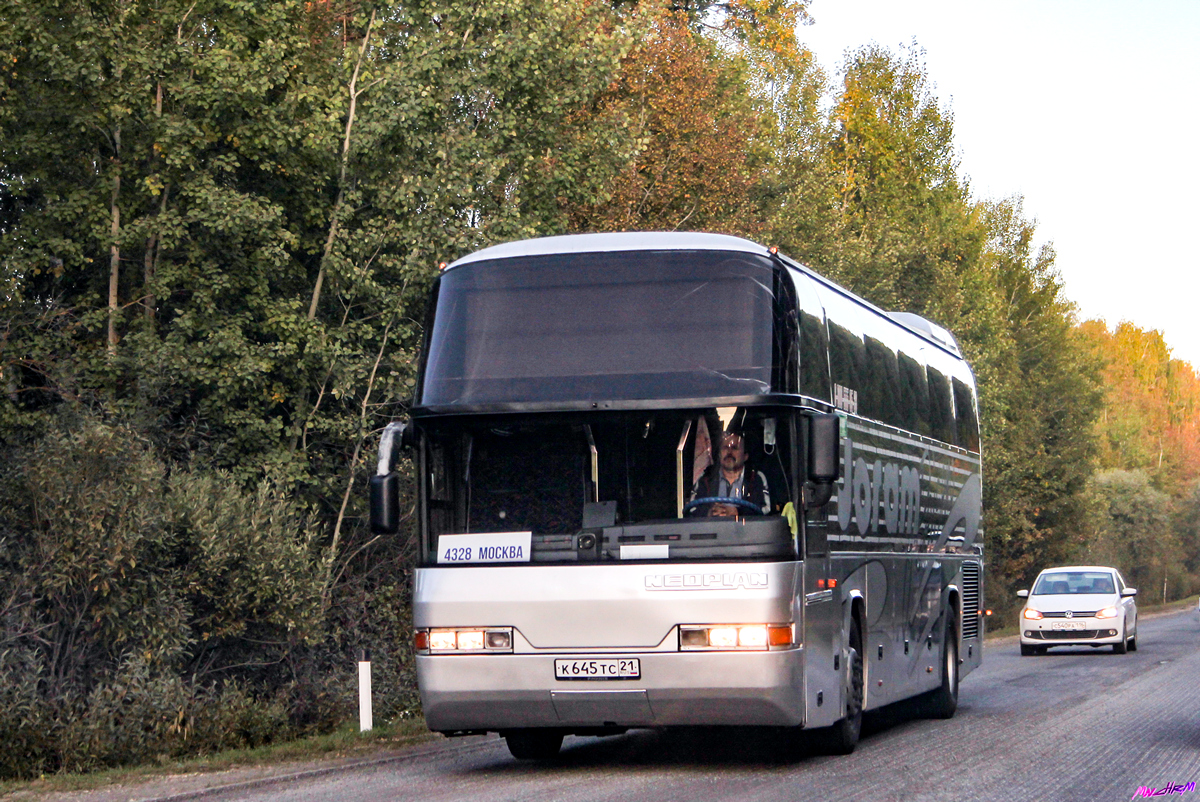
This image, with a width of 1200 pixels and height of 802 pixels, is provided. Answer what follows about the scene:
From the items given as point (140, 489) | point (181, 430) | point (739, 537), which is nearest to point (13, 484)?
point (140, 489)

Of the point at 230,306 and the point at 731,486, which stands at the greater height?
the point at 230,306

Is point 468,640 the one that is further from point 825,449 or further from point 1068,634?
point 1068,634

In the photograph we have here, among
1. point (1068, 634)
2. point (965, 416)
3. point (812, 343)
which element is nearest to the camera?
point (812, 343)

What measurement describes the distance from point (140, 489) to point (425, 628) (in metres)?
6.16

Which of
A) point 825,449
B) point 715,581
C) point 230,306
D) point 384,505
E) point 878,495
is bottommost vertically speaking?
point 715,581

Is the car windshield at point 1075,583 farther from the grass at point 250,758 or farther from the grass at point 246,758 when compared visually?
the grass at point 246,758

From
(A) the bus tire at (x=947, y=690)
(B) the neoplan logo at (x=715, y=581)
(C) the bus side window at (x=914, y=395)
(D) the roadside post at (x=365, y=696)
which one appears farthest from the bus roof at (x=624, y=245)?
(A) the bus tire at (x=947, y=690)

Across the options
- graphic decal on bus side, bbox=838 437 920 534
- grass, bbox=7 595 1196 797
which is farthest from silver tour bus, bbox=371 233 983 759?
grass, bbox=7 595 1196 797

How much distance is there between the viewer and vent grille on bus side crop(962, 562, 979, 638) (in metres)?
18.0

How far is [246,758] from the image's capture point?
513 inches

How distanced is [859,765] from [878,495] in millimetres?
2618

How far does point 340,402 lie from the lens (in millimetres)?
21047

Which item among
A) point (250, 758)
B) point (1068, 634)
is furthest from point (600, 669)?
point (1068, 634)

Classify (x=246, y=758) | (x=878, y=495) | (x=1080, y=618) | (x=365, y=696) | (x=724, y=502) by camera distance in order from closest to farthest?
(x=724, y=502), (x=246, y=758), (x=878, y=495), (x=365, y=696), (x=1080, y=618)
